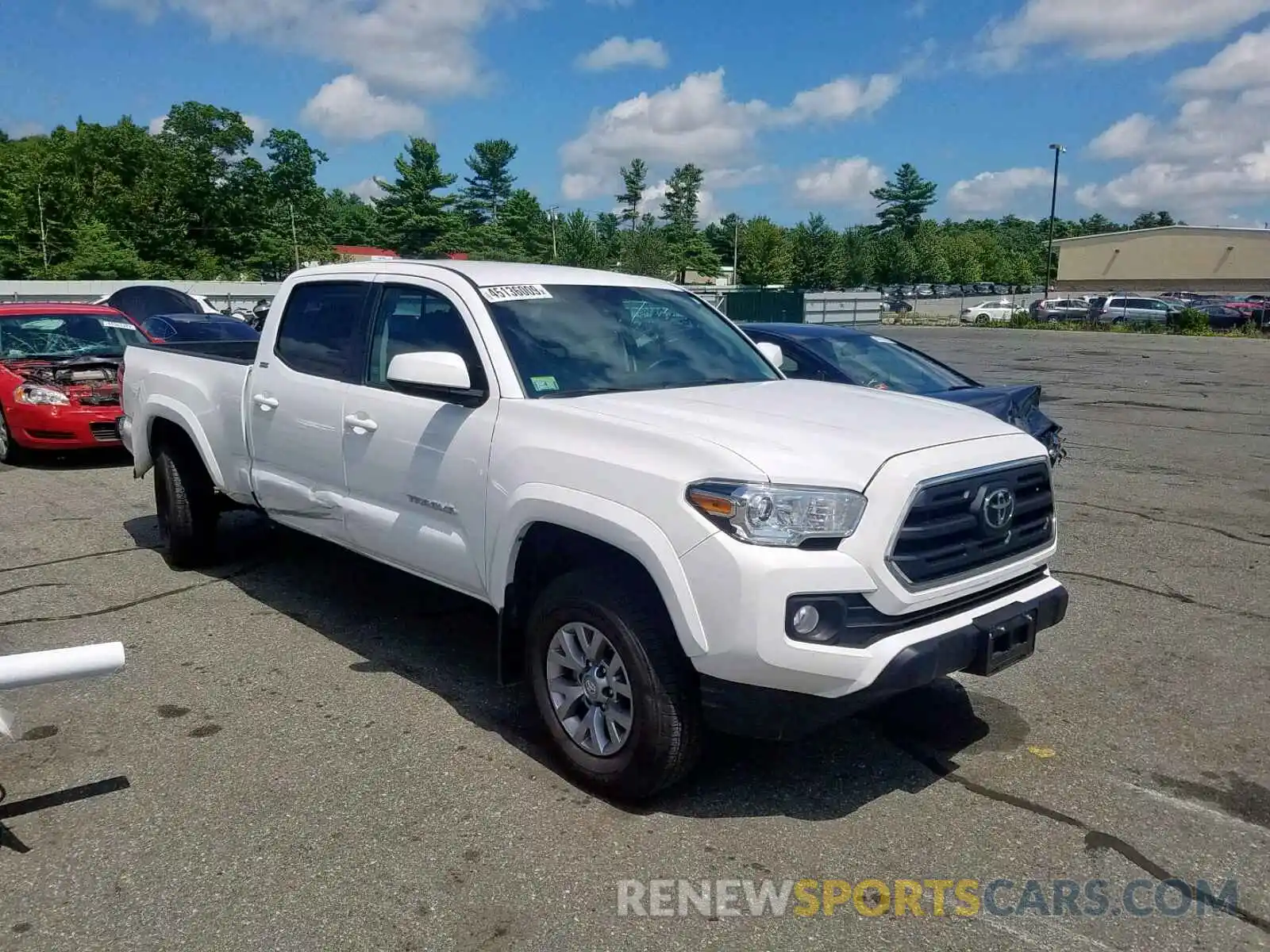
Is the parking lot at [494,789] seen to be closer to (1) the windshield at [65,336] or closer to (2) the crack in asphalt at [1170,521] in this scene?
(2) the crack in asphalt at [1170,521]

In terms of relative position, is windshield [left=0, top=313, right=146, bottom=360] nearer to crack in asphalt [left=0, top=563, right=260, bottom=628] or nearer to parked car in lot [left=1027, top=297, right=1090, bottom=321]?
crack in asphalt [left=0, top=563, right=260, bottom=628]

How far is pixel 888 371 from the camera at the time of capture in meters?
8.74

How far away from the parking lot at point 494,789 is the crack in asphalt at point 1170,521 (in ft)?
4.13

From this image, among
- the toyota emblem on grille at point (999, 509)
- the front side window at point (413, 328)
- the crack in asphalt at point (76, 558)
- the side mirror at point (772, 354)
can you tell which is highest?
the front side window at point (413, 328)

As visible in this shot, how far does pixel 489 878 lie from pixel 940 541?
185cm

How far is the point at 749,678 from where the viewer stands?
11.0 ft

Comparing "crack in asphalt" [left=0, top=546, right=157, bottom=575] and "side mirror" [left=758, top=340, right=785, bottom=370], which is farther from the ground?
"side mirror" [left=758, top=340, right=785, bottom=370]

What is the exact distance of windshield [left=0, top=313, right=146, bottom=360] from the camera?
10.9 metres

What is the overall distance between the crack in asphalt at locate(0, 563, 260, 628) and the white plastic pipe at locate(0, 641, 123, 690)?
229 centimetres

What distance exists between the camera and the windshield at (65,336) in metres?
10.9

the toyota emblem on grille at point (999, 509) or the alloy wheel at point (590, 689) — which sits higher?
the toyota emblem on grille at point (999, 509)

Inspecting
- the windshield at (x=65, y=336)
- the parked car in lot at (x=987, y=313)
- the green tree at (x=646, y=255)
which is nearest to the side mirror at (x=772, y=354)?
the windshield at (x=65, y=336)

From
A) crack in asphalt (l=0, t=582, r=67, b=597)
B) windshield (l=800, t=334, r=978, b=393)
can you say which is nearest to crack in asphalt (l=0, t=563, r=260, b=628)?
crack in asphalt (l=0, t=582, r=67, b=597)

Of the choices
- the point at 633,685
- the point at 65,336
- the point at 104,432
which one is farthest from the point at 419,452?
the point at 65,336
